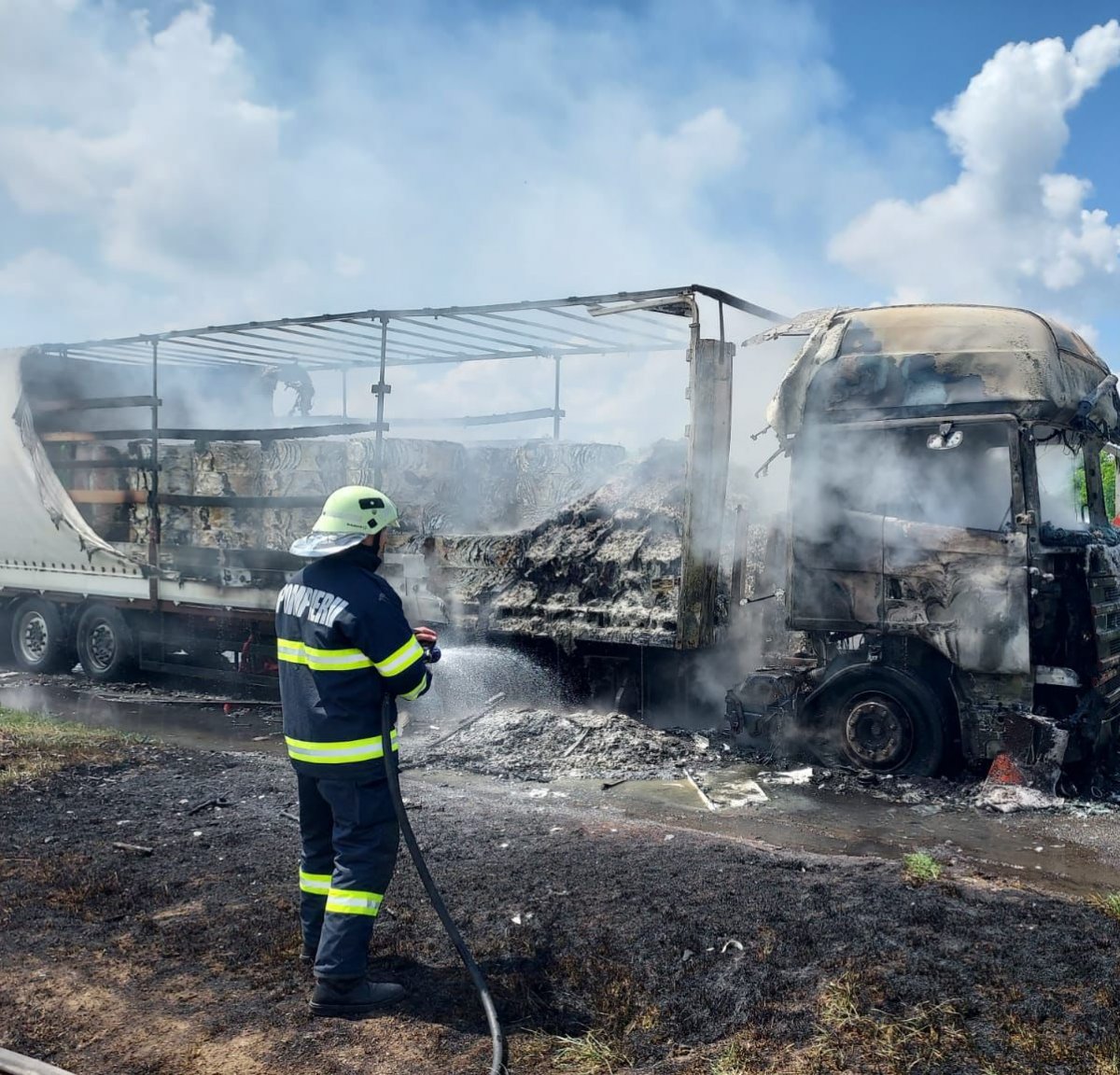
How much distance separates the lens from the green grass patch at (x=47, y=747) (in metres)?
6.43

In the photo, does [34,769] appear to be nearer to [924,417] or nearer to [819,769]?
[819,769]

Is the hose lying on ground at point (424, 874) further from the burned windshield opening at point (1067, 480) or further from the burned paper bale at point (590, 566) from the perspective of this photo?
the burned windshield opening at point (1067, 480)

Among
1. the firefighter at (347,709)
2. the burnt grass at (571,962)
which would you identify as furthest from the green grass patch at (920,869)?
the firefighter at (347,709)

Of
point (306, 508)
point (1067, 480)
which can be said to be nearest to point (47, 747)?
point (306, 508)

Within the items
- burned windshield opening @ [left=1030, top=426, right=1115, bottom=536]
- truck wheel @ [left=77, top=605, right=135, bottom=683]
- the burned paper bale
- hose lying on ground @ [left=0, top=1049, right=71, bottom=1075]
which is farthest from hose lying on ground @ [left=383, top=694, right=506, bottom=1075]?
truck wheel @ [left=77, top=605, right=135, bottom=683]

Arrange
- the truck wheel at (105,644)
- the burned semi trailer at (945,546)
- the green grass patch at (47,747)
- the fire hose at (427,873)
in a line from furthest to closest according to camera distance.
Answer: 1. the truck wheel at (105,644)
2. the green grass patch at (47,747)
3. the burned semi trailer at (945,546)
4. the fire hose at (427,873)

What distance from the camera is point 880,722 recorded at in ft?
22.1

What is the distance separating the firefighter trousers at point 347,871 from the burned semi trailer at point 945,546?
167 inches

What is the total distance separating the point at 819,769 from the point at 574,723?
6.32ft

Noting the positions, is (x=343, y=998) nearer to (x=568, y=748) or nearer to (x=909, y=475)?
(x=568, y=748)

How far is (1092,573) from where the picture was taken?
20.6 ft

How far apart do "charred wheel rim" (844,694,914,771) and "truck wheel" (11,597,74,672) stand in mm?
9381

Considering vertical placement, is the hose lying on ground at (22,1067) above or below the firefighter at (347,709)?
below

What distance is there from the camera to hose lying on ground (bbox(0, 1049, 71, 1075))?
2.86 metres
